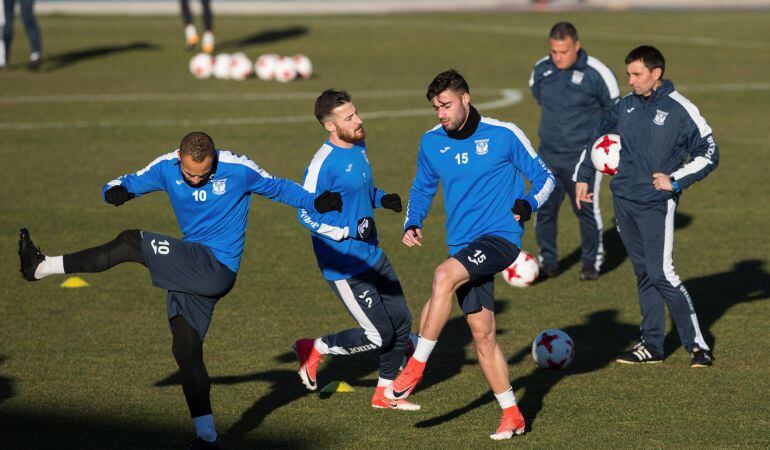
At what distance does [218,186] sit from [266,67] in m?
20.2

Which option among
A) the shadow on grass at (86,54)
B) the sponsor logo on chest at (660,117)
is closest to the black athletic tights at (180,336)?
the sponsor logo on chest at (660,117)

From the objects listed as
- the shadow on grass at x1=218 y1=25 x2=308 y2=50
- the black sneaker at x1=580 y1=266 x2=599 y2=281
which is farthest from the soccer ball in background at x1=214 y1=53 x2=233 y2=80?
the black sneaker at x1=580 y1=266 x2=599 y2=281

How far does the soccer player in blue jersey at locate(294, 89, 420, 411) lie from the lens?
379 inches

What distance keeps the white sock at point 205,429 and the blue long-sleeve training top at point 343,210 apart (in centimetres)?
172

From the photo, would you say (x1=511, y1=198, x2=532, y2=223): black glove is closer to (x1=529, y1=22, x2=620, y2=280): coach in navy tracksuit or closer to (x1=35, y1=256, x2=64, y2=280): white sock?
(x1=35, y1=256, x2=64, y2=280): white sock

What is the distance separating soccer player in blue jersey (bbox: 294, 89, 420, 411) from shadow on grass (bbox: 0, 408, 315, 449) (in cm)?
110

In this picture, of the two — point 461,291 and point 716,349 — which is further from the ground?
point 461,291

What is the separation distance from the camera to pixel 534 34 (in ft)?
117

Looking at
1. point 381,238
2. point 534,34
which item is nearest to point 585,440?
point 381,238

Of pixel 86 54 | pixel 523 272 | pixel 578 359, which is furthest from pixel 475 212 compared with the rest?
pixel 86 54

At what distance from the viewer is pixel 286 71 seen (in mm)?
28422

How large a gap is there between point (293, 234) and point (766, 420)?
811cm

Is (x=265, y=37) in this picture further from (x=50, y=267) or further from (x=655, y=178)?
(x=50, y=267)

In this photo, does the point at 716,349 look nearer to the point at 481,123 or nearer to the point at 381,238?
the point at 481,123
